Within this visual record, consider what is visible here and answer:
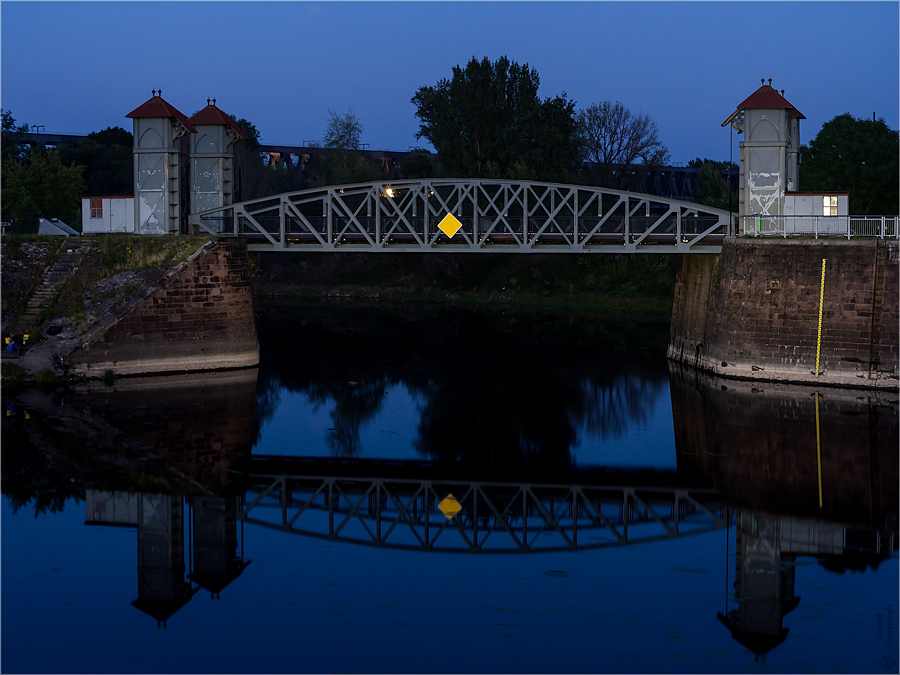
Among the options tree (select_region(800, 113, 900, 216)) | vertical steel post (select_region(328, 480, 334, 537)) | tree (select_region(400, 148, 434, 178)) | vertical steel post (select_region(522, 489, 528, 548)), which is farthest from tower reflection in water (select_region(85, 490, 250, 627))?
tree (select_region(400, 148, 434, 178))

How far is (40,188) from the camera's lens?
59.6 m

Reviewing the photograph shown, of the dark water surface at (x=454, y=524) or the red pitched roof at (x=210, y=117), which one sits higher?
the red pitched roof at (x=210, y=117)

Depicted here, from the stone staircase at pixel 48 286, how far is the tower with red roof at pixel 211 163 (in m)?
5.83

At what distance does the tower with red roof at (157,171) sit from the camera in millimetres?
Result: 41281

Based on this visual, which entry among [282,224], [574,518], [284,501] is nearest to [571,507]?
[574,518]

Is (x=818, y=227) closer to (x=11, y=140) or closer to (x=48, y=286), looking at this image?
(x=48, y=286)

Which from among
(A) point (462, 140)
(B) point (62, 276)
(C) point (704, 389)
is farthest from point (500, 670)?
(A) point (462, 140)

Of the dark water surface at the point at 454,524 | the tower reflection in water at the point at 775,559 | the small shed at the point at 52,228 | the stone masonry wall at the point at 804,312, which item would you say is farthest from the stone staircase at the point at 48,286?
the tower reflection in water at the point at 775,559

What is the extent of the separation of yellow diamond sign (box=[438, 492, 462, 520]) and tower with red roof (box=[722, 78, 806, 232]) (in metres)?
20.0

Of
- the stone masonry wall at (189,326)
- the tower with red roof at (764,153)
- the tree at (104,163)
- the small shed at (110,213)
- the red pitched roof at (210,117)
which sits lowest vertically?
the stone masonry wall at (189,326)

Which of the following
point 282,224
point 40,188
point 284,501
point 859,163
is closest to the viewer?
point 284,501

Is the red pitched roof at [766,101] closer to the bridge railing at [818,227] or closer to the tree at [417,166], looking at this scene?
the bridge railing at [818,227]

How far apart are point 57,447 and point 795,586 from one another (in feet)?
63.6

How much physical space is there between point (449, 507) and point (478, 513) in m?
0.81
